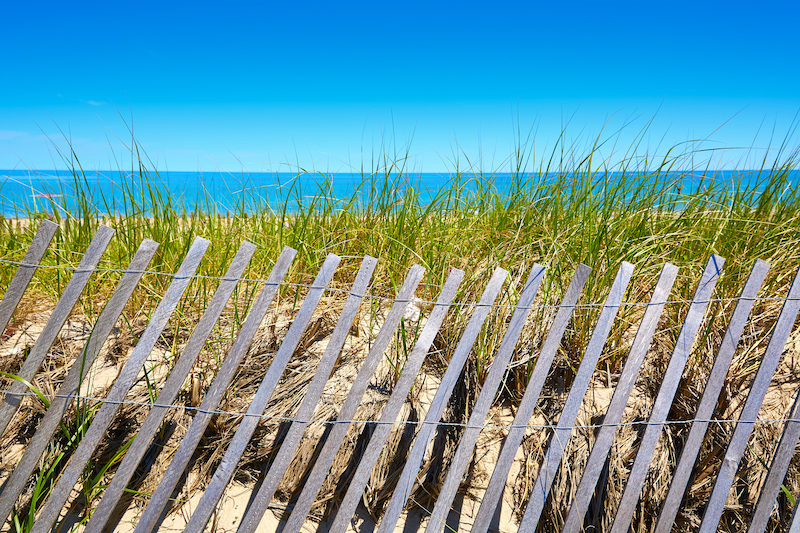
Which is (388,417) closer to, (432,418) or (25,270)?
(432,418)

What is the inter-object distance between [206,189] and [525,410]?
7.39 ft

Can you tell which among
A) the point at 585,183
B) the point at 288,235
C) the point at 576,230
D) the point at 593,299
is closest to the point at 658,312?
the point at 593,299

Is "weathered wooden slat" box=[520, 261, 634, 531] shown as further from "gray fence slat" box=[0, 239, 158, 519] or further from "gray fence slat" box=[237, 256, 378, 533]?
"gray fence slat" box=[0, 239, 158, 519]

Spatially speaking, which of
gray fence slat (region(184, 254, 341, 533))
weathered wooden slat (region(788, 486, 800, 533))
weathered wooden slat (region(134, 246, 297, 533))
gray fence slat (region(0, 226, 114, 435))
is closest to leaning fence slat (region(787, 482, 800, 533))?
weathered wooden slat (region(788, 486, 800, 533))

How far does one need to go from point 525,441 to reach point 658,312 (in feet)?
2.25

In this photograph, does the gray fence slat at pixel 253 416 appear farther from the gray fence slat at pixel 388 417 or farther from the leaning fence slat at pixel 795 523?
the leaning fence slat at pixel 795 523

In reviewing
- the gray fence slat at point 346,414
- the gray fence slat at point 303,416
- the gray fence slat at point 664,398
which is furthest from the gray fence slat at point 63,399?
the gray fence slat at point 664,398

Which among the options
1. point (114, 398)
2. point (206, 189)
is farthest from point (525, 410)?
point (206, 189)

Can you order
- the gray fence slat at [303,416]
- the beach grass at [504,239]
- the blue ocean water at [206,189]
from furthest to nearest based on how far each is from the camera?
the blue ocean water at [206,189] < the beach grass at [504,239] < the gray fence slat at [303,416]

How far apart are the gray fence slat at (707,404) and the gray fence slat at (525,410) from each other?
Answer: 0.48m

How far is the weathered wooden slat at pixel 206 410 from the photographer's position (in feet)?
4.37

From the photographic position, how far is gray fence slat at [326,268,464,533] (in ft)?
4.37

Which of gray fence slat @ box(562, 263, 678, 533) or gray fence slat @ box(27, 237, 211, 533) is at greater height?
gray fence slat @ box(562, 263, 678, 533)

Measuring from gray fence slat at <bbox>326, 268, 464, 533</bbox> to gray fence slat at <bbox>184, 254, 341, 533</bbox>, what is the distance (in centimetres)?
34
